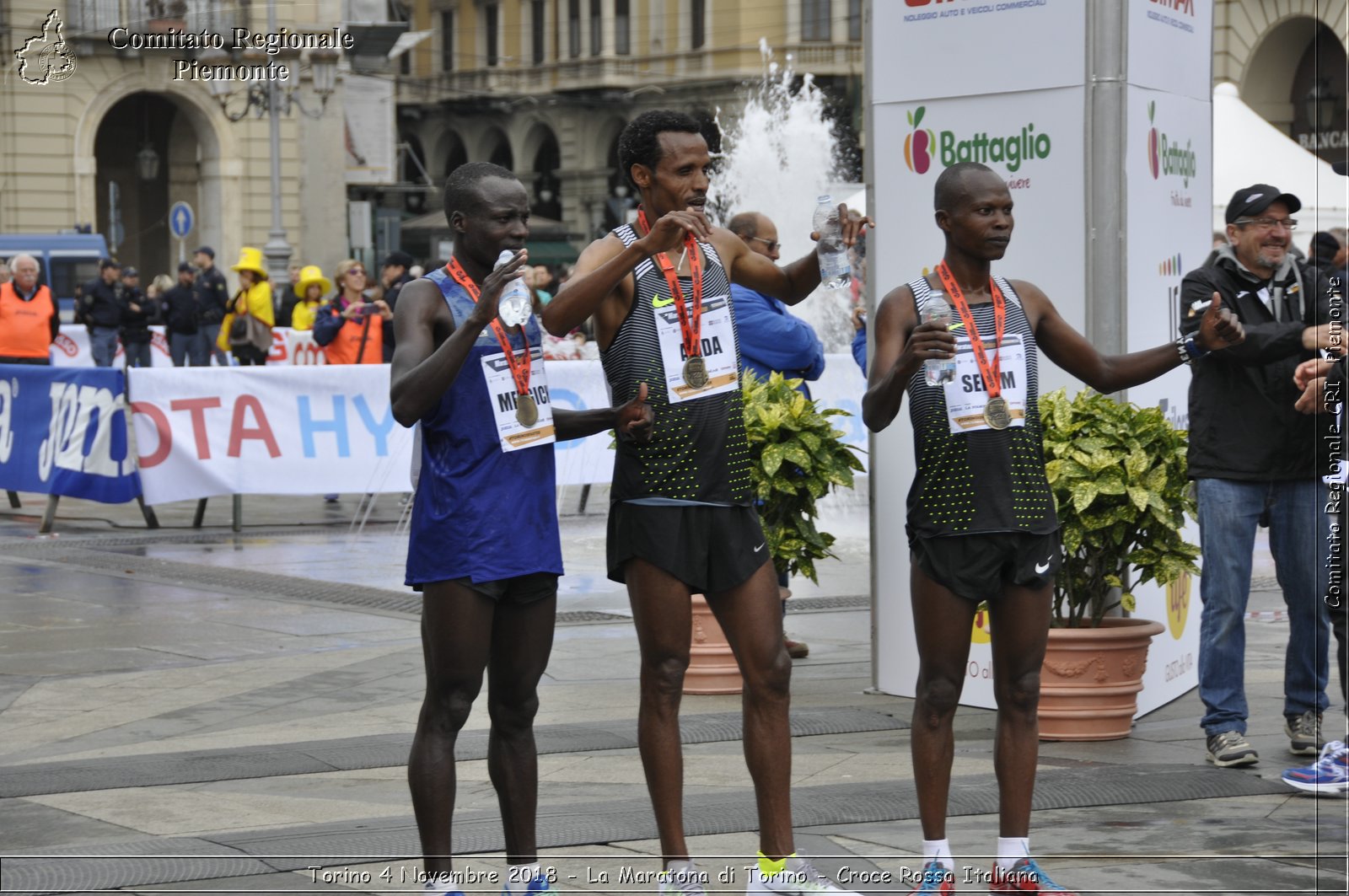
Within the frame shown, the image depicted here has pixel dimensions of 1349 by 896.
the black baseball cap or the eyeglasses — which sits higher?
the black baseball cap

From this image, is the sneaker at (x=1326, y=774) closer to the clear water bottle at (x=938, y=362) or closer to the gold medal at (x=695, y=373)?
the clear water bottle at (x=938, y=362)

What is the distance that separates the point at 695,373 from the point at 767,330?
353 cm

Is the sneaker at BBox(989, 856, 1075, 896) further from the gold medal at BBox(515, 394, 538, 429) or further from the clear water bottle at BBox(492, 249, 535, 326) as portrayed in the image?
the clear water bottle at BBox(492, 249, 535, 326)

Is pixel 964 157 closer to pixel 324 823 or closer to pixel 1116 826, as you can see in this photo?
pixel 1116 826

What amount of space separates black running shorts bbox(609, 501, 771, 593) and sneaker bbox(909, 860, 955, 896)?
36.3 inches

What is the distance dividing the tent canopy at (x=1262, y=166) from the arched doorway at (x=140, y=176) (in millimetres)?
25269

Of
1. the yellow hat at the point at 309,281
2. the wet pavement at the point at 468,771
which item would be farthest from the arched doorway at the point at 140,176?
the wet pavement at the point at 468,771

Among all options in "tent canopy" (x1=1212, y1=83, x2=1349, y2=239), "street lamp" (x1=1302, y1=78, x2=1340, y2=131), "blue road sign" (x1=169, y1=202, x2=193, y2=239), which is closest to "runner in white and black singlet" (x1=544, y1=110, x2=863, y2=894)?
"tent canopy" (x1=1212, y1=83, x2=1349, y2=239)

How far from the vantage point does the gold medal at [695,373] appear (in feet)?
16.0

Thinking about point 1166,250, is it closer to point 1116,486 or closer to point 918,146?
point 918,146

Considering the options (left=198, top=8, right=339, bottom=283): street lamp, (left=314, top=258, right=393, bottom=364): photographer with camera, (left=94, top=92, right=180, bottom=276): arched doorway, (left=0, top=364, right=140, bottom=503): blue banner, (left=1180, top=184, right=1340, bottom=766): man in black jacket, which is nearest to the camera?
(left=1180, top=184, right=1340, bottom=766): man in black jacket

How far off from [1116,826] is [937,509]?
133cm

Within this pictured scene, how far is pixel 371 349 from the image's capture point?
16484mm

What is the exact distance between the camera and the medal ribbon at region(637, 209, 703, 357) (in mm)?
4898
